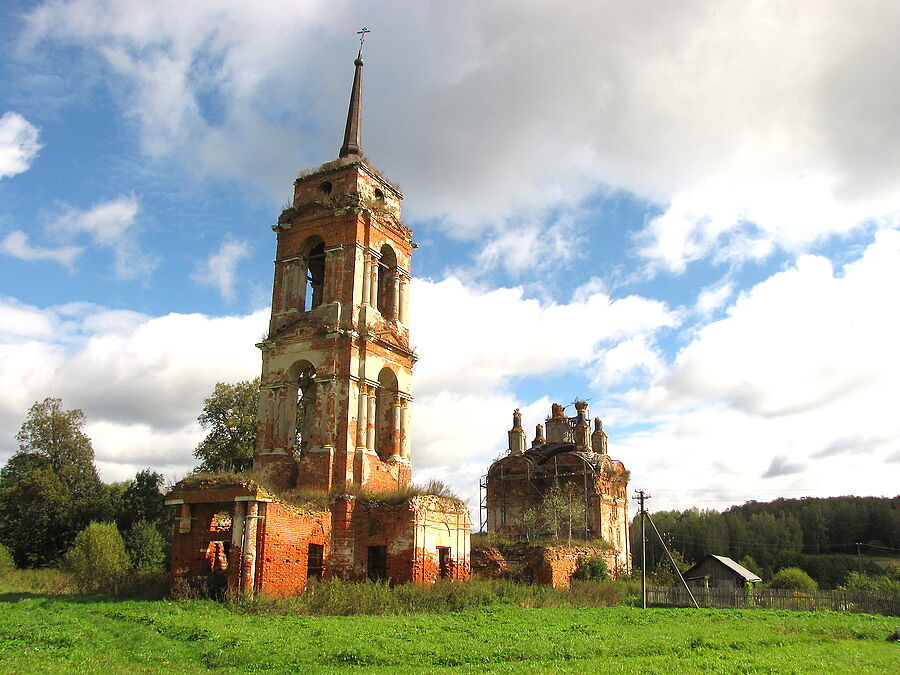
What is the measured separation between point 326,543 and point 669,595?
46.5 ft

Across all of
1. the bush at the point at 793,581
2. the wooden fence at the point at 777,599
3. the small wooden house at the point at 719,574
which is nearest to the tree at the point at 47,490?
the wooden fence at the point at 777,599

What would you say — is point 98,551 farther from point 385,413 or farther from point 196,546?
point 385,413

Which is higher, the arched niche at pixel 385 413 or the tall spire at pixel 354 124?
the tall spire at pixel 354 124

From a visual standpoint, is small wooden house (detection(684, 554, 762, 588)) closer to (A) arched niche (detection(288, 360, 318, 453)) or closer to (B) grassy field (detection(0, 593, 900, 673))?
(B) grassy field (detection(0, 593, 900, 673))

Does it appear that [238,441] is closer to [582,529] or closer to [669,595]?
[582,529]

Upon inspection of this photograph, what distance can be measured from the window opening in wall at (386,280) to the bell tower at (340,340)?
4 cm

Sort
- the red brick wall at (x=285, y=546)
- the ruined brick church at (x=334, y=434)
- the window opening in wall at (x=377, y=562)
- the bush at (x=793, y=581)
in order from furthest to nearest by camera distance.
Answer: the bush at (x=793, y=581), the window opening in wall at (x=377, y=562), the ruined brick church at (x=334, y=434), the red brick wall at (x=285, y=546)

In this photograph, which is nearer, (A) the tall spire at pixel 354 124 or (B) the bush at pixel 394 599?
(B) the bush at pixel 394 599

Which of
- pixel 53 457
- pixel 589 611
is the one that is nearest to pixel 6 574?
pixel 53 457

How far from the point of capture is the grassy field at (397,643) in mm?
10758

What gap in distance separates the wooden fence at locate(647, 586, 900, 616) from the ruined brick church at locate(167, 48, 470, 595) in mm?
10207

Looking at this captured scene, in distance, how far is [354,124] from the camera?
24781 mm

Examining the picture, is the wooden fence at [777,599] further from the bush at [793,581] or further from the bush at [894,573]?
the bush at [894,573]

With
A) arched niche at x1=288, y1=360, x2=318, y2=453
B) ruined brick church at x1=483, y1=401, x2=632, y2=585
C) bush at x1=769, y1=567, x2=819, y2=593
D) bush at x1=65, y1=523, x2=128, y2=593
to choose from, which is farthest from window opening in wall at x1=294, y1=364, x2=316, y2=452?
bush at x1=769, y1=567, x2=819, y2=593
